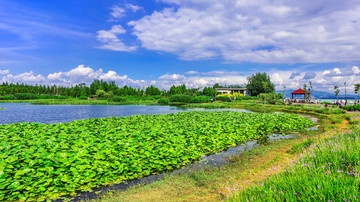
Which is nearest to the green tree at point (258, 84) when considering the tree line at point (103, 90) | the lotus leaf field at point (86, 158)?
the tree line at point (103, 90)

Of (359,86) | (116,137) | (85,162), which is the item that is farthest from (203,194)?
(359,86)

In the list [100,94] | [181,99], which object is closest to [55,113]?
[181,99]

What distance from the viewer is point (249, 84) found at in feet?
263

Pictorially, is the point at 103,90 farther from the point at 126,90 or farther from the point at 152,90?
the point at 152,90

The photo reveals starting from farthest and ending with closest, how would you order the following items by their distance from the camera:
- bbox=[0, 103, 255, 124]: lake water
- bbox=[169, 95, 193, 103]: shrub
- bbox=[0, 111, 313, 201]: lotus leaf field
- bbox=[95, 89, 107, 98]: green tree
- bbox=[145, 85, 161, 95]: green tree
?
bbox=[145, 85, 161, 95]: green tree
bbox=[95, 89, 107, 98]: green tree
bbox=[169, 95, 193, 103]: shrub
bbox=[0, 103, 255, 124]: lake water
bbox=[0, 111, 313, 201]: lotus leaf field

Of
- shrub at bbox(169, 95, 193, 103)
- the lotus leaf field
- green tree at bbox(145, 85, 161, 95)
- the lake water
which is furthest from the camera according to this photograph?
green tree at bbox(145, 85, 161, 95)

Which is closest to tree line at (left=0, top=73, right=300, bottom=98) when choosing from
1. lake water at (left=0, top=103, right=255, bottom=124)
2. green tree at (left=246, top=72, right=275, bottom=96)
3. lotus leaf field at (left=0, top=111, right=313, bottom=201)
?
green tree at (left=246, top=72, right=275, bottom=96)

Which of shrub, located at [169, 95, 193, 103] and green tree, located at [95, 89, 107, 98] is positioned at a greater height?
green tree, located at [95, 89, 107, 98]

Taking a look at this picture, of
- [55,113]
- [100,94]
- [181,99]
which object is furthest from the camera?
[100,94]

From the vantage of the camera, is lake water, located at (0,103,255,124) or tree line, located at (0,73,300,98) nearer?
lake water, located at (0,103,255,124)

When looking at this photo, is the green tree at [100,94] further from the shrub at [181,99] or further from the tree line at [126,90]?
the shrub at [181,99]

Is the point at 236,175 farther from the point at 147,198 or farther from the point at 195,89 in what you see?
the point at 195,89

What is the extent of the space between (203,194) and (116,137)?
5.02 meters

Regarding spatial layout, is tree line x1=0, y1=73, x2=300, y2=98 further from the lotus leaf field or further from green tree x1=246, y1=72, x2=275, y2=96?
the lotus leaf field
